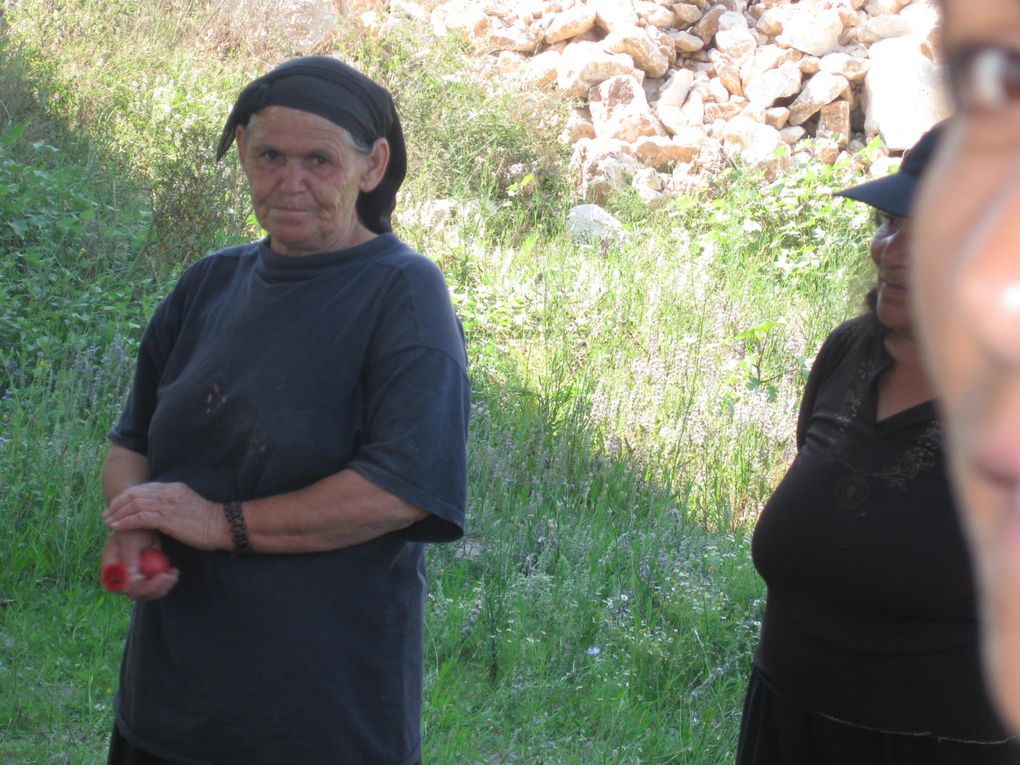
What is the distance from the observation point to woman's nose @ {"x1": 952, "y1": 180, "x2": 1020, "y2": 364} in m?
0.35

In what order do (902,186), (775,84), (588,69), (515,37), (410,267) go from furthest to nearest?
(515,37) < (775,84) < (588,69) < (902,186) < (410,267)

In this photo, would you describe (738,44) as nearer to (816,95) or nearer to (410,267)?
(816,95)

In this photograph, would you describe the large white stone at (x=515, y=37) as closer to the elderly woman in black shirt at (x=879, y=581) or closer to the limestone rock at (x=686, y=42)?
the limestone rock at (x=686, y=42)

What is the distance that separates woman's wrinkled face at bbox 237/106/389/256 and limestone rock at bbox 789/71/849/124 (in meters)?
9.46

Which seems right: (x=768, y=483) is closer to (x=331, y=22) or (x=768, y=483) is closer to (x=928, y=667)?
(x=928, y=667)

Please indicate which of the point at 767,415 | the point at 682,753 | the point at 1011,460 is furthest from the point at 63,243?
the point at 1011,460

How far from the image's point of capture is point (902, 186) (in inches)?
100

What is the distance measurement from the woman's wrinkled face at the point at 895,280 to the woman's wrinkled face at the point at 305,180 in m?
1.21

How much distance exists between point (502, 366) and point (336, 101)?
4281 millimetres

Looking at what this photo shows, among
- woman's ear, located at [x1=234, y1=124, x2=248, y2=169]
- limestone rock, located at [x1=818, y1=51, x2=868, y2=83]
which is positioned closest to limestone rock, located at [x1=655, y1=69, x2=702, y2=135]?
limestone rock, located at [x1=818, y1=51, x2=868, y2=83]

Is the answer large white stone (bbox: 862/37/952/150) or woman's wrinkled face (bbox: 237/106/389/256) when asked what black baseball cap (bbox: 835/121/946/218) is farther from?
large white stone (bbox: 862/37/952/150)

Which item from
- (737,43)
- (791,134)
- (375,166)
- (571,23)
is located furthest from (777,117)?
(375,166)

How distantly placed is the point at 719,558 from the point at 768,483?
110 centimetres

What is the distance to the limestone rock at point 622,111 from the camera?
35.4 ft
